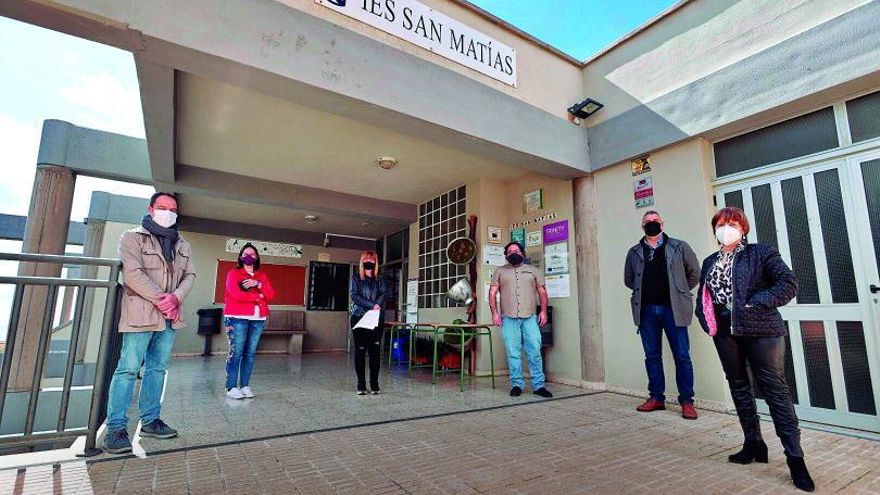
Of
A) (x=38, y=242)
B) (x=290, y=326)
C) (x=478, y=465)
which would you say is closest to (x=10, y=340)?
(x=478, y=465)

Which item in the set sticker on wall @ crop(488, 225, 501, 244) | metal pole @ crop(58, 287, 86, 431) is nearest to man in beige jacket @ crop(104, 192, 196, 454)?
metal pole @ crop(58, 287, 86, 431)

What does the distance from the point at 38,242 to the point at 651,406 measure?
665 centimetres

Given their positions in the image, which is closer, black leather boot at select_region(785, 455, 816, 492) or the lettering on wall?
black leather boot at select_region(785, 455, 816, 492)

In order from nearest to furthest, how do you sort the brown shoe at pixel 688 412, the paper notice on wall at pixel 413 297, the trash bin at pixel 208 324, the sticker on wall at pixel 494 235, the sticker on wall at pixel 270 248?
the brown shoe at pixel 688 412, the sticker on wall at pixel 494 235, the paper notice on wall at pixel 413 297, the trash bin at pixel 208 324, the sticker on wall at pixel 270 248

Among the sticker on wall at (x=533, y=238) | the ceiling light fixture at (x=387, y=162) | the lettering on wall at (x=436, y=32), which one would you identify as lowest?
the sticker on wall at (x=533, y=238)

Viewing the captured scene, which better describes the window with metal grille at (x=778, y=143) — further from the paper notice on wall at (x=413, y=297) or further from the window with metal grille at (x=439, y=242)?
the paper notice on wall at (x=413, y=297)

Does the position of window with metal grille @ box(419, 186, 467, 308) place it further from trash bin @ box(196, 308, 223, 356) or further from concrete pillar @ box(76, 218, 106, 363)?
concrete pillar @ box(76, 218, 106, 363)

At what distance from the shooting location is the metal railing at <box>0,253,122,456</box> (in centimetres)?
206

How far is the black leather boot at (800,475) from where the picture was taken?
6.13 feet

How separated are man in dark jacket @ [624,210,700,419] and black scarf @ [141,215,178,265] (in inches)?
133

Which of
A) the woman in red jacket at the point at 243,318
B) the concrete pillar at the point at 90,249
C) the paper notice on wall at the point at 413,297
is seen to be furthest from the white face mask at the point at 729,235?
the concrete pillar at the point at 90,249

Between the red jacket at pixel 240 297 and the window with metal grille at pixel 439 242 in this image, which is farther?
the window with metal grille at pixel 439 242

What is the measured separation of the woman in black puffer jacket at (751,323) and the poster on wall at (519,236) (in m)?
3.15

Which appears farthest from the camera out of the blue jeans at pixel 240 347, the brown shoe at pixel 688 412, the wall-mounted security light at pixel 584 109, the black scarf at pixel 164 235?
the wall-mounted security light at pixel 584 109
